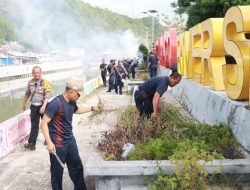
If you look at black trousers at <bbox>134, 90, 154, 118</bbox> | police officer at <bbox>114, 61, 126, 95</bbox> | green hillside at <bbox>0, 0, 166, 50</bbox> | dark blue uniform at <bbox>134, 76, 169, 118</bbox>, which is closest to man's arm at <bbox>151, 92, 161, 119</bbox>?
dark blue uniform at <bbox>134, 76, 169, 118</bbox>

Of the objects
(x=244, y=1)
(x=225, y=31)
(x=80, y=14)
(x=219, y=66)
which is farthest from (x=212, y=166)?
(x=80, y=14)

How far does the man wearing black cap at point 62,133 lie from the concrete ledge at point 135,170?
0.34m

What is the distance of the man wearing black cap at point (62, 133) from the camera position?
5027mm

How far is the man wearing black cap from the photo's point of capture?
5027mm

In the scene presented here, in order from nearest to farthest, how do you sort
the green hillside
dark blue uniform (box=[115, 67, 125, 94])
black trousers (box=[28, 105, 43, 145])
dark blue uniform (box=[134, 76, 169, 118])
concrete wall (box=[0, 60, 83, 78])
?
dark blue uniform (box=[134, 76, 169, 118]) < black trousers (box=[28, 105, 43, 145]) < dark blue uniform (box=[115, 67, 125, 94]) < concrete wall (box=[0, 60, 83, 78]) < the green hillside

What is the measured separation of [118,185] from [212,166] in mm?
1149

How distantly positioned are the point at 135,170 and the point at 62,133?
1015mm

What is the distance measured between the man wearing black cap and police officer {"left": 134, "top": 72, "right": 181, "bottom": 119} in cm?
167

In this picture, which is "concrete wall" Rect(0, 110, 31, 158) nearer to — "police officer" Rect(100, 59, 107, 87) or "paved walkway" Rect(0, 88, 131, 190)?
"paved walkway" Rect(0, 88, 131, 190)

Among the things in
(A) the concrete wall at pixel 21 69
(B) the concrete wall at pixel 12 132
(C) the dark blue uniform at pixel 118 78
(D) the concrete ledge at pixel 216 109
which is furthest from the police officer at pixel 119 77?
(A) the concrete wall at pixel 21 69

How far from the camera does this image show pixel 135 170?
16.6ft

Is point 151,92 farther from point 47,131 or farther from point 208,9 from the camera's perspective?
point 208,9

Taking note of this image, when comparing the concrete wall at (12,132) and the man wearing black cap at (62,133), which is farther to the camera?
the concrete wall at (12,132)

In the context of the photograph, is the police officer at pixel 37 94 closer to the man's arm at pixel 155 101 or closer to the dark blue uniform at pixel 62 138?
the man's arm at pixel 155 101
